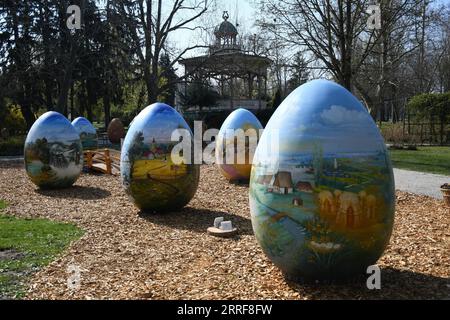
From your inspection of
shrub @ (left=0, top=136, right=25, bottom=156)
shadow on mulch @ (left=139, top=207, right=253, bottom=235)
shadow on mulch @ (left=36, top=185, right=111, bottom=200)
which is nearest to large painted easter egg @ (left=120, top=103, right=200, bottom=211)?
shadow on mulch @ (left=139, top=207, right=253, bottom=235)

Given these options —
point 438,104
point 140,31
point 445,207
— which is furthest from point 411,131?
point 445,207

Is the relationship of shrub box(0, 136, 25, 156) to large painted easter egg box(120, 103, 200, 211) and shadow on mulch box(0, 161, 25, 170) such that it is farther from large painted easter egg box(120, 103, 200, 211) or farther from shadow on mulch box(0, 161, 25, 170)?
large painted easter egg box(120, 103, 200, 211)

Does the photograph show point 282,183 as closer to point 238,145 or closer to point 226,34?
point 238,145

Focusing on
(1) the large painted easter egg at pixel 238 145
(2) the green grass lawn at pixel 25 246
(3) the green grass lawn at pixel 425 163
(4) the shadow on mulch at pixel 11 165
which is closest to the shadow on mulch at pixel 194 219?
(2) the green grass lawn at pixel 25 246

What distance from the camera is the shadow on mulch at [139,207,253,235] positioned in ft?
25.9

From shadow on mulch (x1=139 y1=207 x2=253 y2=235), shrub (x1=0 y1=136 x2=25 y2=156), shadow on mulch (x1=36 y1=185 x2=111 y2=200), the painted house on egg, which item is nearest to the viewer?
the painted house on egg

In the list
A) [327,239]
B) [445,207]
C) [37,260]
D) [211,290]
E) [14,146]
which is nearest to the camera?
[327,239]

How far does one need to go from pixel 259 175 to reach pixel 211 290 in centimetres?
126

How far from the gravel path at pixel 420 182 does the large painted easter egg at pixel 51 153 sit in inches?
341

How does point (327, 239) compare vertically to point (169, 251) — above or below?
above

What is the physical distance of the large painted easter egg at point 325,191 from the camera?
4.41m

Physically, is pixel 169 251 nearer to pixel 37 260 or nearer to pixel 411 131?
pixel 37 260

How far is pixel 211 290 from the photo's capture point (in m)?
4.74

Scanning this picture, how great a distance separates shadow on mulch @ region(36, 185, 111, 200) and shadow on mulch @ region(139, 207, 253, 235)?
2.92 meters
